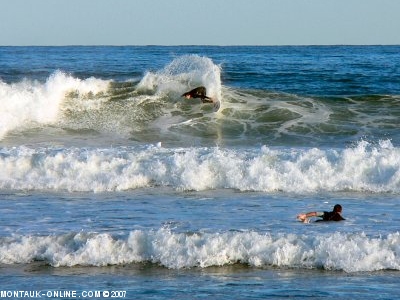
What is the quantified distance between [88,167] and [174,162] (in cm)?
150

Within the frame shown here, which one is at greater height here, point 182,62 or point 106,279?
point 182,62

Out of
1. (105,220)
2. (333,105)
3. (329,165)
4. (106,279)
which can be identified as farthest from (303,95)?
(106,279)

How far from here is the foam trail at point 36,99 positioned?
20438mm

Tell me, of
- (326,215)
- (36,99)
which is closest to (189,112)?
(36,99)

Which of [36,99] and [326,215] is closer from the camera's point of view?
[326,215]

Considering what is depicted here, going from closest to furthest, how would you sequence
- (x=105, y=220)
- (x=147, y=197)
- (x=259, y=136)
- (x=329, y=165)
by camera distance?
(x=105, y=220), (x=147, y=197), (x=329, y=165), (x=259, y=136)

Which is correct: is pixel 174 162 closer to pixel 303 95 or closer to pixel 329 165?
pixel 329 165

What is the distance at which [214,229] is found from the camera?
1086 centimetres

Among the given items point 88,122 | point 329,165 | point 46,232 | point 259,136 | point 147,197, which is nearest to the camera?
point 46,232

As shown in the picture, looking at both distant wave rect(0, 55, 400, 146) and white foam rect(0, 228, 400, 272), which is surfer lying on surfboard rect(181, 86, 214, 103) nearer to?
distant wave rect(0, 55, 400, 146)

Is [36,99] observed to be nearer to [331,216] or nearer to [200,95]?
[200,95]

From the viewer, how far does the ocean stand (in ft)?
30.4

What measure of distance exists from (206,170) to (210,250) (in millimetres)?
5062

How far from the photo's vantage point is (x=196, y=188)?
14.4 metres
